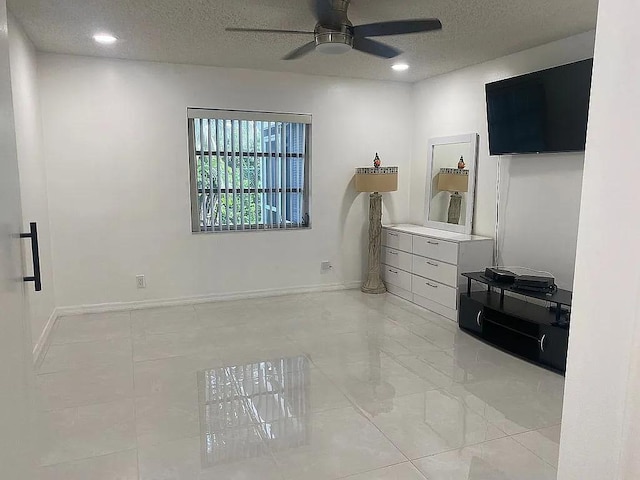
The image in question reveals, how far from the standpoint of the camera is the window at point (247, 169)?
4.88 meters

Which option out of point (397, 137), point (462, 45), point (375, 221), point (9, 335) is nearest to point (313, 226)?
point (375, 221)

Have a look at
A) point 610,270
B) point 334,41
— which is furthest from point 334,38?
point 610,270

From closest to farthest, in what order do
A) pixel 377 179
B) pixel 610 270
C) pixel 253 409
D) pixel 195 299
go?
pixel 610 270, pixel 253 409, pixel 195 299, pixel 377 179

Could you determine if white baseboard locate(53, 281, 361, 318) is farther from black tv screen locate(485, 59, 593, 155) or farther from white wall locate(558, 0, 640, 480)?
white wall locate(558, 0, 640, 480)

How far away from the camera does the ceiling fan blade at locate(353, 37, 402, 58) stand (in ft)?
10.9

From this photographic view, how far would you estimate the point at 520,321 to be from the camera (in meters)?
3.57

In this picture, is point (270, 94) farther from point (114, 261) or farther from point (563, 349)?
point (563, 349)

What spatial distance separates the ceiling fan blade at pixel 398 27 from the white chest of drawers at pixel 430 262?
2067 mm

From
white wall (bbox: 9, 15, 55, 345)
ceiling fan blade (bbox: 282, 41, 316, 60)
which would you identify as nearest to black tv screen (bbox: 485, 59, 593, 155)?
ceiling fan blade (bbox: 282, 41, 316, 60)

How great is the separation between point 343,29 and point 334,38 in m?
0.08

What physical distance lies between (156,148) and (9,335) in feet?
11.9

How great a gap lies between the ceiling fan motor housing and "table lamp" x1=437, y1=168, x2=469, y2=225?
87.6 inches

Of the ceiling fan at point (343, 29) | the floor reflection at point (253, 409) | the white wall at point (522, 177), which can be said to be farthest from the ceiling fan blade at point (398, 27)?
the floor reflection at point (253, 409)

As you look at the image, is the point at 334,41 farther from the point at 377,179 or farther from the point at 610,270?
the point at 610,270
